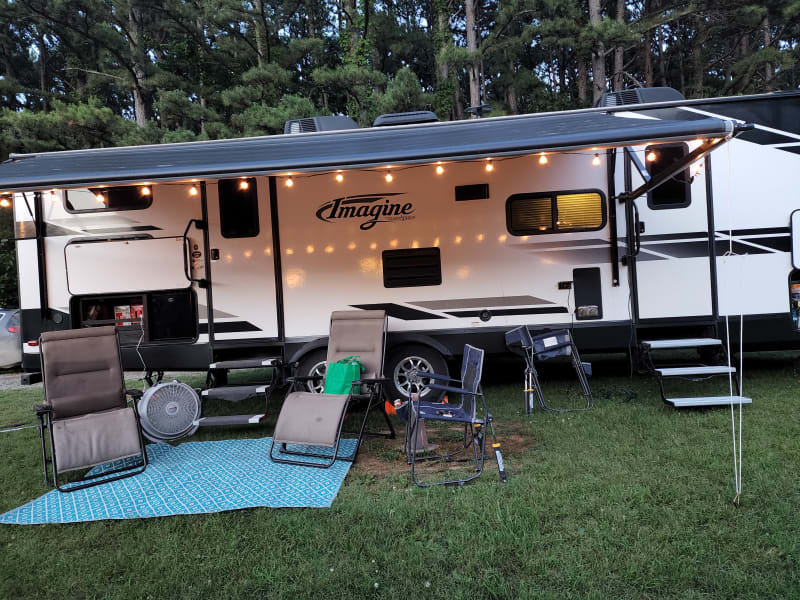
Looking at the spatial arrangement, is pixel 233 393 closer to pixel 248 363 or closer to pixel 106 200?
pixel 248 363

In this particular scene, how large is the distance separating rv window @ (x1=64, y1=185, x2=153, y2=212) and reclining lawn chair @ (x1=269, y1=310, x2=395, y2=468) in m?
2.38

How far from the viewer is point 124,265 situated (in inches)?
209

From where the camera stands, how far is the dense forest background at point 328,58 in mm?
12219

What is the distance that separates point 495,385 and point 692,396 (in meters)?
2.06

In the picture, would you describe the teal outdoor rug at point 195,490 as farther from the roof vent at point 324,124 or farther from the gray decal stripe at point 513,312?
the roof vent at point 324,124

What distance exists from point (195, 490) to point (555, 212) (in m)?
4.07

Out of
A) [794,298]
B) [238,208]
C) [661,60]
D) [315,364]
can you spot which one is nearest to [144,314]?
[238,208]

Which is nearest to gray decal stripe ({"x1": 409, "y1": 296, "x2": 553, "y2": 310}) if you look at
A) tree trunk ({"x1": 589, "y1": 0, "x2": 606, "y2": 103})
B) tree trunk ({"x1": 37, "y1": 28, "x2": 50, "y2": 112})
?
tree trunk ({"x1": 589, "y1": 0, "x2": 606, "y2": 103})

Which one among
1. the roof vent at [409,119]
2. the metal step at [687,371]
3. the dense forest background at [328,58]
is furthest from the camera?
the dense forest background at [328,58]

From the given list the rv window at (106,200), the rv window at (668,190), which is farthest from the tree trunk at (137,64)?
the rv window at (668,190)

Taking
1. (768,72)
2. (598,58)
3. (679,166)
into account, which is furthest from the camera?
(768,72)

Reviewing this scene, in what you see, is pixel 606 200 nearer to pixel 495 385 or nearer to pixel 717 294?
pixel 717 294

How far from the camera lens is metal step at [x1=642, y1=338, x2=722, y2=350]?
4.88 metres

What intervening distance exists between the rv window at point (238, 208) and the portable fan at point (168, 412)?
166 centimetres
